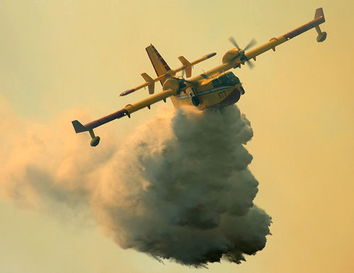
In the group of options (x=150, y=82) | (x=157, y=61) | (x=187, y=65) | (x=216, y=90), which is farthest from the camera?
(x=157, y=61)

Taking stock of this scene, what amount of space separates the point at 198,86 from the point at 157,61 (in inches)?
325

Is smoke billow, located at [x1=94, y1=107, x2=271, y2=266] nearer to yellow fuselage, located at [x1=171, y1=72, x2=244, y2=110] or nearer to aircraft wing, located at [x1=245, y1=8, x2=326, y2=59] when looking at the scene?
yellow fuselage, located at [x1=171, y1=72, x2=244, y2=110]

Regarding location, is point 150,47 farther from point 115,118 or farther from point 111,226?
point 111,226

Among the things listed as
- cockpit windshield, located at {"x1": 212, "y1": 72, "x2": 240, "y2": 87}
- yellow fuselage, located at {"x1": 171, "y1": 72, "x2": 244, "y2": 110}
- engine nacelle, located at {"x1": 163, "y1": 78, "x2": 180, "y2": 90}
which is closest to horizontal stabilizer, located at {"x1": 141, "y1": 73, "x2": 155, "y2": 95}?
engine nacelle, located at {"x1": 163, "y1": 78, "x2": 180, "y2": 90}

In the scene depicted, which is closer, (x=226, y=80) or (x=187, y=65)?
(x=226, y=80)

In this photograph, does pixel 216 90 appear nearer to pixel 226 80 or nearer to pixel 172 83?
pixel 226 80

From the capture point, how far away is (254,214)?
55.0 m

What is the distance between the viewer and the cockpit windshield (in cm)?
4838

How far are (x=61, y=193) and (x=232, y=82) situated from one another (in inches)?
667

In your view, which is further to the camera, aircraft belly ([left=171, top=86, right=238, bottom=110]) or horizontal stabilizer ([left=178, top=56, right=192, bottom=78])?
horizontal stabilizer ([left=178, top=56, right=192, bottom=78])

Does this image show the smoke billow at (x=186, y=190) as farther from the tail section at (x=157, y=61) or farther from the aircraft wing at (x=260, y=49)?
the tail section at (x=157, y=61)

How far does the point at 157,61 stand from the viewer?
187 feet

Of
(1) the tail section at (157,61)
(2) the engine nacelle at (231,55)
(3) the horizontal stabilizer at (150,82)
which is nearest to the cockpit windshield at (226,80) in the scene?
(2) the engine nacelle at (231,55)

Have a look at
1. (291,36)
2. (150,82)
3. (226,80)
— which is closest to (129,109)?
(150,82)
